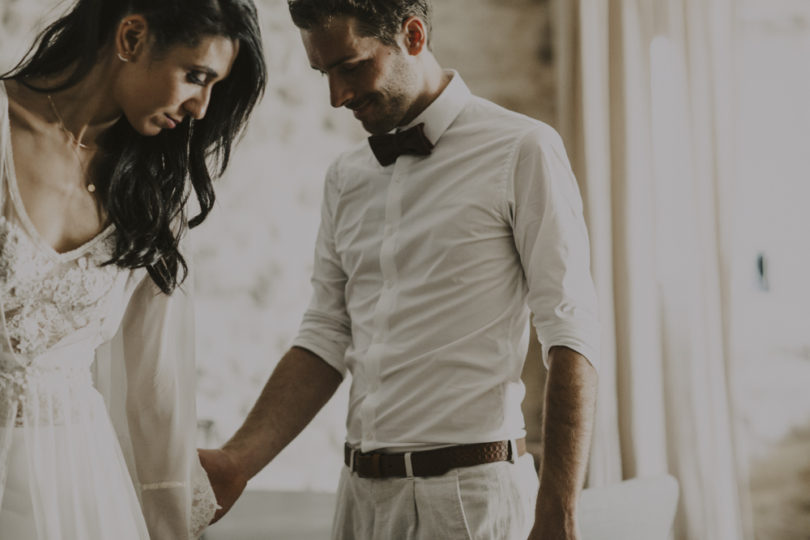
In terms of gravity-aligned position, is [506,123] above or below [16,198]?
above

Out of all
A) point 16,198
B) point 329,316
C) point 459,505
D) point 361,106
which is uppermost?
point 361,106

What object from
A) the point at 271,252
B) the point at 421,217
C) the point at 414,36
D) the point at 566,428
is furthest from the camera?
the point at 271,252

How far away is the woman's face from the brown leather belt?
751 mm

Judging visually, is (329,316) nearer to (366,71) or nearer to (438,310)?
(438,310)

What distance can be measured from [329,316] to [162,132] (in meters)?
0.57

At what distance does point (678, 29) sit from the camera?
10.4 feet

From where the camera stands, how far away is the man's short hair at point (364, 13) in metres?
1.98

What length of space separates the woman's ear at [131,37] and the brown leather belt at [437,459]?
867 millimetres

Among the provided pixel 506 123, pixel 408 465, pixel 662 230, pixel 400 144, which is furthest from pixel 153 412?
pixel 662 230

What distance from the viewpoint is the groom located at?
177cm

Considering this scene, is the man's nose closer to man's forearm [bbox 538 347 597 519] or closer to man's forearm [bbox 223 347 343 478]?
man's forearm [bbox 223 347 343 478]

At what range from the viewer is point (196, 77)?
1618mm

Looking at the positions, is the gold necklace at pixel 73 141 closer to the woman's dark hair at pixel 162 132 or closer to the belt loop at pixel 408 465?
the woman's dark hair at pixel 162 132

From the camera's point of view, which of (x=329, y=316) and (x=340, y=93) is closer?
(x=340, y=93)
